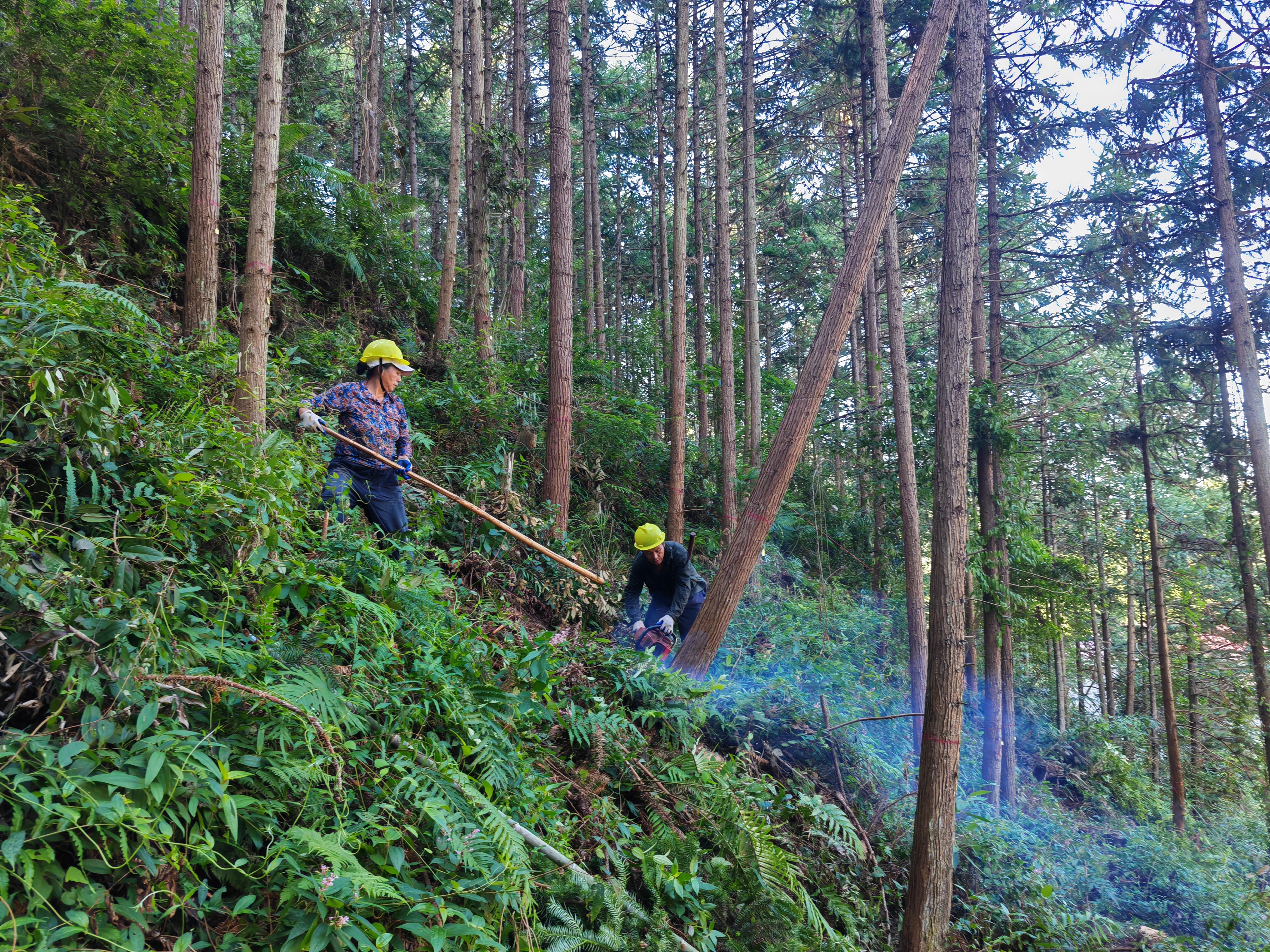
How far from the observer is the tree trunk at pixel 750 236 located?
13555mm

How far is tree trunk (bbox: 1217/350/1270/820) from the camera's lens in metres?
11.5

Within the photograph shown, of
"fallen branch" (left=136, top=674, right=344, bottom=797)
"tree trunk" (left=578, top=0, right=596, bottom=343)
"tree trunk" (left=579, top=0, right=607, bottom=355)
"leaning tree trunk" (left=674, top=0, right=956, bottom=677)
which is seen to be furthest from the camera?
"tree trunk" (left=579, top=0, right=607, bottom=355)

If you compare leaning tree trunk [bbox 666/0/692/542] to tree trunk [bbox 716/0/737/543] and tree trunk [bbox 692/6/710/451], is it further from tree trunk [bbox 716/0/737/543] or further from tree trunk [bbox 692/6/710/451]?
tree trunk [bbox 692/6/710/451]

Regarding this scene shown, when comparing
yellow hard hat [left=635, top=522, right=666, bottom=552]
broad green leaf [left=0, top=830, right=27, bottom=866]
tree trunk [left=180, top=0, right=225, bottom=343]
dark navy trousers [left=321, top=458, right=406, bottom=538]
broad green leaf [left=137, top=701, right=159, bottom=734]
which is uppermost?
tree trunk [left=180, top=0, right=225, bottom=343]

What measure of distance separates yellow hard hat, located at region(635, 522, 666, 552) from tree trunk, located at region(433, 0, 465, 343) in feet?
15.5

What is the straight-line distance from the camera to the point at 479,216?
33.5 feet

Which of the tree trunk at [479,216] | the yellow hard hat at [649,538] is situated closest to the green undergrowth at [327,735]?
the yellow hard hat at [649,538]

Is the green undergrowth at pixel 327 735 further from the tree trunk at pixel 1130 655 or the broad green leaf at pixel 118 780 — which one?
the tree trunk at pixel 1130 655

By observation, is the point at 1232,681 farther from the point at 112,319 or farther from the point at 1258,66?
the point at 112,319

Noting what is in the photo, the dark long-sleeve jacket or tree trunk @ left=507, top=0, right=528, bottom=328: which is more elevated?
tree trunk @ left=507, top=0, right=528, bottom=328

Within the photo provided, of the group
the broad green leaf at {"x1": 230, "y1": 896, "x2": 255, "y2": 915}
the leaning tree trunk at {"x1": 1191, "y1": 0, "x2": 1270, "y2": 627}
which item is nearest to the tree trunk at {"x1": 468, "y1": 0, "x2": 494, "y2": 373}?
the broad green leaf at {"x1": 230, "y1": 896, "x2": 255, "y2": 915}

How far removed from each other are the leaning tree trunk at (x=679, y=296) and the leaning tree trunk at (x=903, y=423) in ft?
9.76

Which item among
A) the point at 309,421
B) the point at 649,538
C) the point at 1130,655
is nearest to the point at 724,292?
the point at 649,538

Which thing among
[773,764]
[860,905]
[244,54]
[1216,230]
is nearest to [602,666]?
[773,764]
